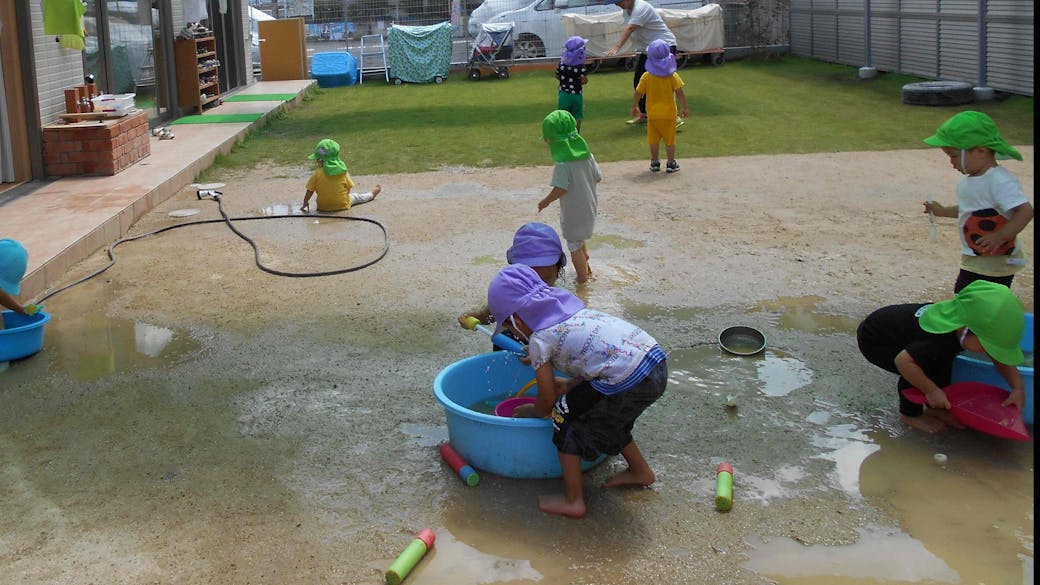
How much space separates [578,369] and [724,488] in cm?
70

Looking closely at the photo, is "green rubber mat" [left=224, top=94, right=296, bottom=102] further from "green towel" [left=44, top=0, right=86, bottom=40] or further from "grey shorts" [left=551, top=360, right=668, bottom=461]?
"grey shorts" [left=551, top=360, right=668, bottom=461]

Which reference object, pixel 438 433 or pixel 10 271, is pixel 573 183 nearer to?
pixel 438 433

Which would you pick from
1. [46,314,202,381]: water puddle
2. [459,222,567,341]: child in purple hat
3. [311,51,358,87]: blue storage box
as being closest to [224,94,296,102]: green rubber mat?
[311,51,358,87]: blue storage box

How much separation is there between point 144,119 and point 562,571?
9.55 m

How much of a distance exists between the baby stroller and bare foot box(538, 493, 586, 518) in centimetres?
1840

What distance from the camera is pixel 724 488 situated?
12.7ft

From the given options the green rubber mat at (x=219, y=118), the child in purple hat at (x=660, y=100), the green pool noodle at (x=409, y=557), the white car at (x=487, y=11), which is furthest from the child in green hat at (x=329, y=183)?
the white car at (x=487, y=11)

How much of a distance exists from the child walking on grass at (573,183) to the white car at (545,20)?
16759mm

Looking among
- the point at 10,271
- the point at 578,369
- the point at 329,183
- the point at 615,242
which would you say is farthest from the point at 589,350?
the point at 329,183

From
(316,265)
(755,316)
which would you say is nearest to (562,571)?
(755,316)

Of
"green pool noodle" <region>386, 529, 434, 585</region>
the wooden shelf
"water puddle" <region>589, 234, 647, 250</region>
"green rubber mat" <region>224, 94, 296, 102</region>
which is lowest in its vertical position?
"green pool noodle" <region>386, 529, 434, 585</region>

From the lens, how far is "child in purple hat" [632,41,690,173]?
10.1 meters

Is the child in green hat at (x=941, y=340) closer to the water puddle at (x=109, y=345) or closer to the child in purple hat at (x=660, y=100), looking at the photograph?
the water puddle at (x=109, y=345)

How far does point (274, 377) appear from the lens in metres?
5.29
